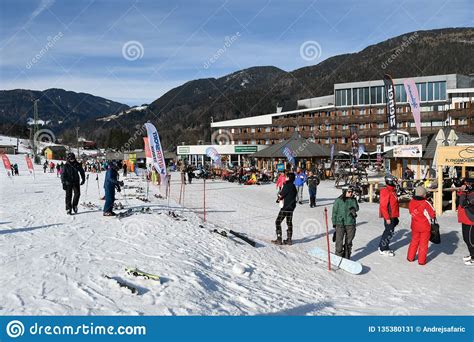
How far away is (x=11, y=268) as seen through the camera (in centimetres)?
605

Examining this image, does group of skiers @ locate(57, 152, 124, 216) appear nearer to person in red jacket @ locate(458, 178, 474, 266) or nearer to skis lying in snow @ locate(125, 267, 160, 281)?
skis lying in snow @ locate(125, 267, 160, 281)

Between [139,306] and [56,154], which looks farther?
[56,154]

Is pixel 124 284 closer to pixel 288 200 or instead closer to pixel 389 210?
pixel 288 200

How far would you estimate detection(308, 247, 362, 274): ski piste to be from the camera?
314 inches

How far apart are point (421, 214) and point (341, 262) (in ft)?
6.18

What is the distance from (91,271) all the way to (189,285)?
4.81ft

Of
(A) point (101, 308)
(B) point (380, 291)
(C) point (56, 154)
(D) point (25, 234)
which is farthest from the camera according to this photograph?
(C) point (56, 154)

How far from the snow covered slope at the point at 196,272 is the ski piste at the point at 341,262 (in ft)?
0.53

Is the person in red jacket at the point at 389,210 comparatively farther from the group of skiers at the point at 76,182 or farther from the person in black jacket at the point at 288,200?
the group of skiers at the point at 76,182

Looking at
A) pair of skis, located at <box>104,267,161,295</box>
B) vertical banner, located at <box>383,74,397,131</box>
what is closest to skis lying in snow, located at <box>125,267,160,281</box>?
pair of skis, located at <box>104,267,161,295</box>

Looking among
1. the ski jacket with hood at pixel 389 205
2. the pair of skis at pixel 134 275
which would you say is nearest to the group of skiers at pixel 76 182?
the pair of skis at pixel 134 275
